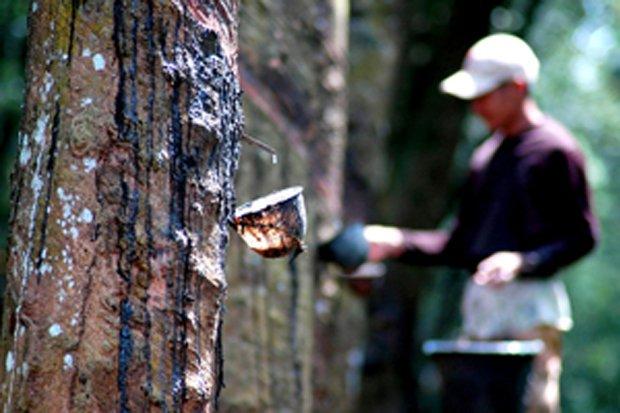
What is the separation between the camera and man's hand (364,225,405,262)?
5574 millimetres

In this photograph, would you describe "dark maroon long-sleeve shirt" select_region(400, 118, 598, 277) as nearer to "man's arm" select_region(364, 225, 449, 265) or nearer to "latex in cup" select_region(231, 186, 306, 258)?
"man's arm" select_region(364, 225, 449, 265)

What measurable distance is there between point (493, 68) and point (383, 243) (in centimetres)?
90

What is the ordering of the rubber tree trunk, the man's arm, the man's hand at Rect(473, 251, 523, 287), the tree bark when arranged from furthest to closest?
the man's arm, the man's hand at Rect(473, 251, 523, 287), the tree bark, the rubber tree trunk

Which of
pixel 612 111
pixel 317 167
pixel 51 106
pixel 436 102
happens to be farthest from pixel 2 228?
pixel 612 111

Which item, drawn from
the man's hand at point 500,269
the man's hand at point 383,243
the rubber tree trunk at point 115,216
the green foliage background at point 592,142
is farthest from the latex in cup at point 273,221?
the green foliage background at point 592,142

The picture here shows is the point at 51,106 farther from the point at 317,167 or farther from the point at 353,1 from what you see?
the point at 353,1

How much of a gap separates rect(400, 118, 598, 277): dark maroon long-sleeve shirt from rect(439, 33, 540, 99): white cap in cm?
24

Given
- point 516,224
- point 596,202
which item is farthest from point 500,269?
point 596,202

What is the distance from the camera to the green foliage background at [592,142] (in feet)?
52.3

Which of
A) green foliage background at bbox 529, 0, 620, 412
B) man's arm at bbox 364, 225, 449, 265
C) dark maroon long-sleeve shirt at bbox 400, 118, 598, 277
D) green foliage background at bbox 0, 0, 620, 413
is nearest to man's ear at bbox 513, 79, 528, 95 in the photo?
dark maroon long-sleeve shirt at bbox 400, 118, 598, 277

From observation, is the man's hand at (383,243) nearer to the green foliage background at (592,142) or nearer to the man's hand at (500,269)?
the man's hand at (500,269)

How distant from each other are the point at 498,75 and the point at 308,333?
4.68 feet

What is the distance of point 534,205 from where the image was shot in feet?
17.3

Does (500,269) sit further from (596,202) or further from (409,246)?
(596,202)
